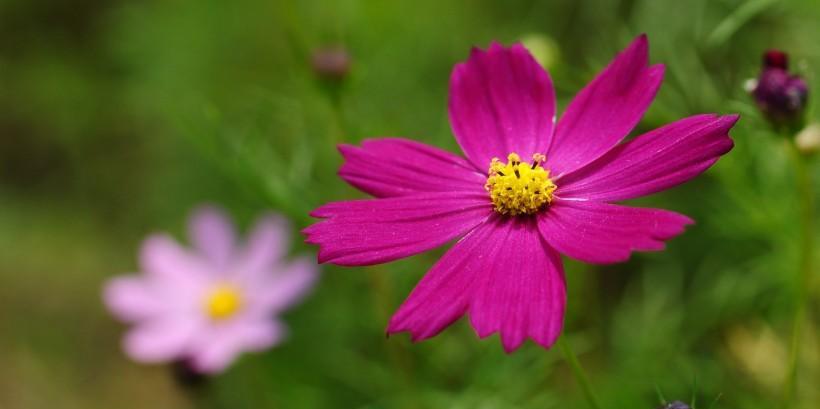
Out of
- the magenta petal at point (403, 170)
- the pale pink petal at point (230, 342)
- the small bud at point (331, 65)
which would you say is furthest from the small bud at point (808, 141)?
the pale pink petal at point (230, 342)

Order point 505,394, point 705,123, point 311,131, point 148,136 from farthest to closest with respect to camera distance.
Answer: point 148,136
point 311,131
point 505,394
point 705,123

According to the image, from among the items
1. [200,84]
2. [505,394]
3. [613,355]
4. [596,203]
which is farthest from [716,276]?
[200,84]

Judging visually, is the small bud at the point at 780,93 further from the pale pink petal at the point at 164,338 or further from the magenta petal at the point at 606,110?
the pale pink petal at the point at 164,338

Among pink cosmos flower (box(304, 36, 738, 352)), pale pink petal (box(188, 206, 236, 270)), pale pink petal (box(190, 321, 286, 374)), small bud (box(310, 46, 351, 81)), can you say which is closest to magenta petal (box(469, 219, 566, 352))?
pink cosmos flower (box(304, 36, 738, 352))

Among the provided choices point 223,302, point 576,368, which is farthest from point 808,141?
point 223,302

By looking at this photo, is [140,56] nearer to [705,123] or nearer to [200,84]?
[200,84]

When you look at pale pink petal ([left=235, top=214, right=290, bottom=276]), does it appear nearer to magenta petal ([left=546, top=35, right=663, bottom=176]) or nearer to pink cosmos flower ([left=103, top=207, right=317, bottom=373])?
pink cosmos flower ([left=103, top=207, right=317, bottom=373])
